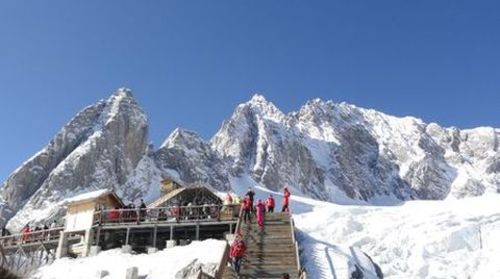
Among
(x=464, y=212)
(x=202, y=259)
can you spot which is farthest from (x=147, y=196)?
(x=202, y=259)

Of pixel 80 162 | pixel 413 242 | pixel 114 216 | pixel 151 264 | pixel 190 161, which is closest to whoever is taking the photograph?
pixel 151 264

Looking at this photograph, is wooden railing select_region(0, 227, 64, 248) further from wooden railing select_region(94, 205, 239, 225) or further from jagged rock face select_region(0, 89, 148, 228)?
jagged rock face select_region(0, 89, 148, 228)

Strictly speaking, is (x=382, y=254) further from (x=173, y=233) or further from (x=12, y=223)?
(x=12, y=223)

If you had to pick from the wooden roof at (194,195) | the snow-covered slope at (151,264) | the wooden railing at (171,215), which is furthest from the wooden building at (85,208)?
the wooden roof at (194,195)

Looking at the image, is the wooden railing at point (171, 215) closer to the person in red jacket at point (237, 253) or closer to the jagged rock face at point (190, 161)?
the person in red jacket at point (237, 253)

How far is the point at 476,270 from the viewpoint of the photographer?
41.9 meters

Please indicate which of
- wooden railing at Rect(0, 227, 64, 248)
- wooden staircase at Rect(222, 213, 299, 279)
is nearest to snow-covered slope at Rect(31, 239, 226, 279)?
wooden staircase at Rect(222, 213, 299, 279)

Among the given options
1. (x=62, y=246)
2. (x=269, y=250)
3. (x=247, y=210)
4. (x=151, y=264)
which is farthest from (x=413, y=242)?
(x=269, y=250)

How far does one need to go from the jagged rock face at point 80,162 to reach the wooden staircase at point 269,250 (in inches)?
3201

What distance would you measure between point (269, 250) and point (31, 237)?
22.8m

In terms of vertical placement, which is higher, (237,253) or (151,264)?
(151,264)

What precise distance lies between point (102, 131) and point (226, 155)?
218 ft

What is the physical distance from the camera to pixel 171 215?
3700 centimetres

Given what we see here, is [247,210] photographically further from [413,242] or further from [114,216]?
[413,242]
